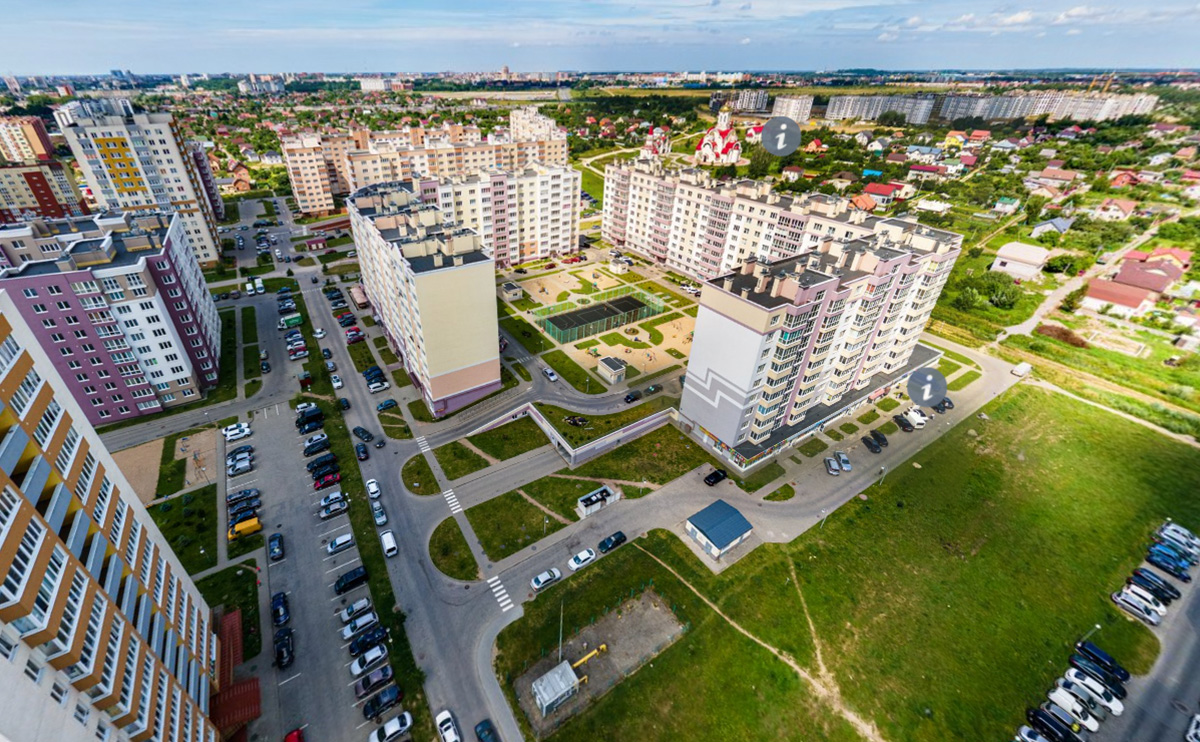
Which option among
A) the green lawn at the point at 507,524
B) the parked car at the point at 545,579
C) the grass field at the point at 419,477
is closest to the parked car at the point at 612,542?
the parked car at the point at 545,579

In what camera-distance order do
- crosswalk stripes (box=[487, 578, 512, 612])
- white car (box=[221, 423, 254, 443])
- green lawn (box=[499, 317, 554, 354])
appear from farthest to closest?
green lawn (box=[499, 317, 554, 354])
white car (box=[221, 423, 254, 443])
crosswalk stripes (box=[487, 578, 512, 612])

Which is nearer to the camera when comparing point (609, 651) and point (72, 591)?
point (72, 591)

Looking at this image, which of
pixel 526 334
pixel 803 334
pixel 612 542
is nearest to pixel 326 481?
pixel 612 542

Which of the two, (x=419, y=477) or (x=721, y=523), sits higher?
(x=721, y=523)

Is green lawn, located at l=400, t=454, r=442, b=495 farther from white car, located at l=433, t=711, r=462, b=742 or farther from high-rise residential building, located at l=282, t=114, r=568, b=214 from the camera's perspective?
high-rise residential building, located at l=282, t=114, r=568, b=214

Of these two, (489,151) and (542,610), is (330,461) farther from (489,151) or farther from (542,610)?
(489,151)

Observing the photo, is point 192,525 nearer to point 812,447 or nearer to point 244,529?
point 244,529

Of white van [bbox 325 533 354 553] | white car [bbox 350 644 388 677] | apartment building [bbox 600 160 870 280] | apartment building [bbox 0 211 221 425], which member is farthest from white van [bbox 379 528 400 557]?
apartment building [bbox 600 160 870 280]
